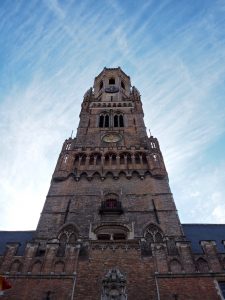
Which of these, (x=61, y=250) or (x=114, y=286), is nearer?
(x=114, y=286)

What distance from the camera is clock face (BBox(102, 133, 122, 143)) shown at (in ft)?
94.9

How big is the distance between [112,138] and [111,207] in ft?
33.2

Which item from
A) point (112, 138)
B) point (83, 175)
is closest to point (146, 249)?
point (83, 175)

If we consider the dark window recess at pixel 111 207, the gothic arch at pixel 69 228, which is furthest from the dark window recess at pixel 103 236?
the dark window recess at pixel 111 207

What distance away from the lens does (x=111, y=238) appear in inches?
709

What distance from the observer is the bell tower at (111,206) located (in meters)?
15.7

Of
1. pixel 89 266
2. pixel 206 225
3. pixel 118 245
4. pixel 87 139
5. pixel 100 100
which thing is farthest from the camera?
pixel 100 100

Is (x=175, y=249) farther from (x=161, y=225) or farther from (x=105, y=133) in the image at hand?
(x=105, y=133)

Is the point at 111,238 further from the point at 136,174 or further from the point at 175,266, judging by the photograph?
the point at 136,174

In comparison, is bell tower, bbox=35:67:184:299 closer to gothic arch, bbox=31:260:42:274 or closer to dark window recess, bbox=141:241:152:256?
dark window recess, bbox=141:241:152:256

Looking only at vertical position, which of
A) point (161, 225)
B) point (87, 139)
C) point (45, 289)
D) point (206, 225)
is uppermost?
point (87, 139)

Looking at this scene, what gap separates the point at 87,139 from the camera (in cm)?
2928

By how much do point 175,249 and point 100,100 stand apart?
79.9ft

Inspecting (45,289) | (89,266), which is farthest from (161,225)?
(45,289)
